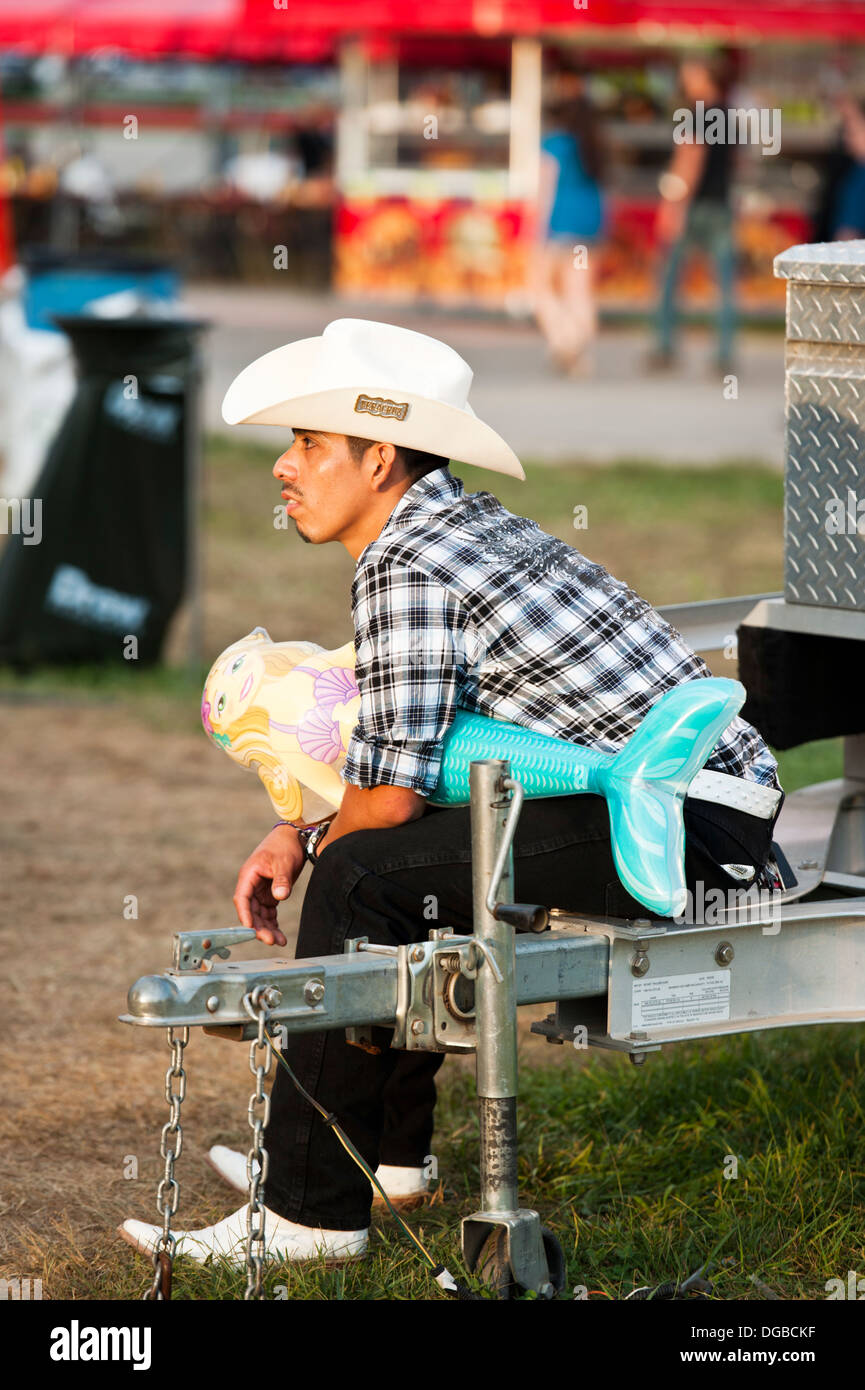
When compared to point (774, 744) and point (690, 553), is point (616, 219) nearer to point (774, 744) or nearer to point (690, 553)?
point (690, 553)

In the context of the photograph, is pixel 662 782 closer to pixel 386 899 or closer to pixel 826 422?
pixel 386 899

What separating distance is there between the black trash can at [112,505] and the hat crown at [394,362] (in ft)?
14.2

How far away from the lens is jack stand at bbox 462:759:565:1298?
2.64 meters

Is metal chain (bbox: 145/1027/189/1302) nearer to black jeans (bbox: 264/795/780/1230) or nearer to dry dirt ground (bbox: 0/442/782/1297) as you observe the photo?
black jeans (bbox: 264/795/780/1230)

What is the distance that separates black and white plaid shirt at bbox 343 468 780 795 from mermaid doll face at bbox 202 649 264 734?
12.9 inches

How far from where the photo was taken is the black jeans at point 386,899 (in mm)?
2918

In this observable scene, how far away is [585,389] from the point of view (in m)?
15.5

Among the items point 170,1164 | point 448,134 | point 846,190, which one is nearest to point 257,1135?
point 170,1164

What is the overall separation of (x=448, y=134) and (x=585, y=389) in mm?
7180

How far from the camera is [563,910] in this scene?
3000 mm

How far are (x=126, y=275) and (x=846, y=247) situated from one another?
649 cm

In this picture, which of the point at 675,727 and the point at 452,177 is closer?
the point at 675,727
